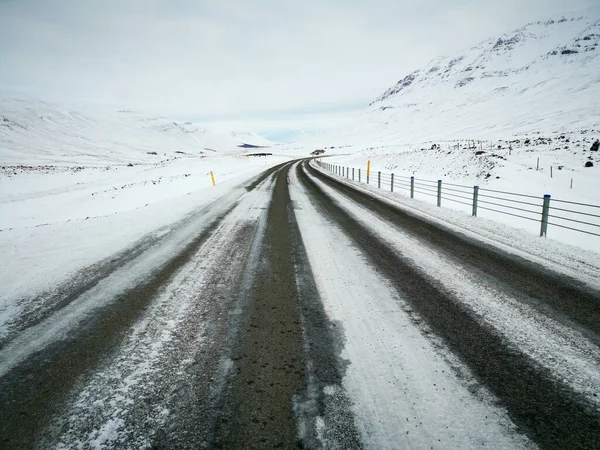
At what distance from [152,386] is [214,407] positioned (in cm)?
62

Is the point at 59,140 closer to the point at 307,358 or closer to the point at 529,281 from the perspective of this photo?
the point at 307,358

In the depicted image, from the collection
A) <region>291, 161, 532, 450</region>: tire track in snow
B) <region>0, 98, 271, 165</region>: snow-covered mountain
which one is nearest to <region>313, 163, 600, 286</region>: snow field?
<region>291, 161, 532, 450</region>: tire track in snow

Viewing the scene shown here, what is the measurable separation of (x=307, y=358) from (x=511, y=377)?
5.76 ft

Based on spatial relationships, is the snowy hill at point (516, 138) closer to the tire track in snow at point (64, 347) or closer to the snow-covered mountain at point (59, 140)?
the tire track in snow at point (64, 347)

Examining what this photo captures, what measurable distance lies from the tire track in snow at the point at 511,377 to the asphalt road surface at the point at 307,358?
0.04 ft

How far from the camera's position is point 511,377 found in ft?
8.64

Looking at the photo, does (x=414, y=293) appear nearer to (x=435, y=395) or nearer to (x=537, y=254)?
(x=435, y=395)

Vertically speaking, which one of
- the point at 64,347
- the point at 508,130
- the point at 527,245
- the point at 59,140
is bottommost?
the point at 527,245

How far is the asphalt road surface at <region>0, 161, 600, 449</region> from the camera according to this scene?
2123 mm

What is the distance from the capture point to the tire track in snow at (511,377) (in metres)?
2.11

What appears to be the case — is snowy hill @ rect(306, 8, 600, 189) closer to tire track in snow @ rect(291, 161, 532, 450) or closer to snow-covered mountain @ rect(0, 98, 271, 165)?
tire track in snow @ rect(291, 161, 532, 450)

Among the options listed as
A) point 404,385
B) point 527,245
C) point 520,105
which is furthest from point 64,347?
point 520,105

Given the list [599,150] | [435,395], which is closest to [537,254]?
[435,395]

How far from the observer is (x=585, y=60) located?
167 metres
